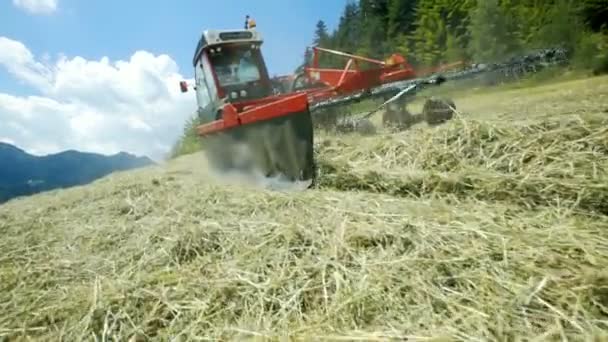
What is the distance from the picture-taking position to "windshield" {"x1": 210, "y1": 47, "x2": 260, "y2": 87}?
7234mm

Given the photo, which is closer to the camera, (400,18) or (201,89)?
(201,89)

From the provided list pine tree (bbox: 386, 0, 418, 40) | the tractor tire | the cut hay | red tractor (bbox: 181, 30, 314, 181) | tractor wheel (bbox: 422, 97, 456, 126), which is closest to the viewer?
the cut hay

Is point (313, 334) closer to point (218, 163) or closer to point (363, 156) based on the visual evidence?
point (363, 156)

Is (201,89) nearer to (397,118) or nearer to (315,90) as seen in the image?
(315,90)

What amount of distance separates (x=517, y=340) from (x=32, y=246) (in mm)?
2996

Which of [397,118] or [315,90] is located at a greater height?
[315,90]

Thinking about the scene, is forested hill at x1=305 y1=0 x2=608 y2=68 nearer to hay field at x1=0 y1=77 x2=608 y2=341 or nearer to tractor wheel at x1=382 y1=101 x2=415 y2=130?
tractor wheel at x1=382 y1=101 x2=415 y2=130

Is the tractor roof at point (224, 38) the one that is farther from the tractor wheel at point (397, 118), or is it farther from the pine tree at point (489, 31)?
the pine tree at point (489, 31)

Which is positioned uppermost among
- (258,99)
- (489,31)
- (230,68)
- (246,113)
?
(489,31)

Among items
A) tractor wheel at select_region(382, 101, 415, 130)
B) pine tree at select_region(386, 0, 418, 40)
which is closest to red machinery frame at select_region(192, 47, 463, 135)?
tractor wheel at select_region(382, 101, 415, 130)

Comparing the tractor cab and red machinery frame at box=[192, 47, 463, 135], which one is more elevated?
the tractor cab

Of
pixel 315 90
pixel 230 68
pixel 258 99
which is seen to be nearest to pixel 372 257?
pixel 258 99

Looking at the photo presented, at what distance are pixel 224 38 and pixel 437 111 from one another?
3.85 metres

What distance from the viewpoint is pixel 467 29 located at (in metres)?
41.6
